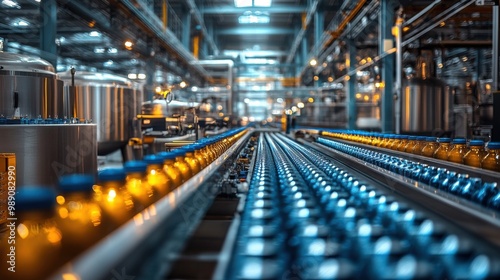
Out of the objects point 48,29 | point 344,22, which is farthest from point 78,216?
point 344,22

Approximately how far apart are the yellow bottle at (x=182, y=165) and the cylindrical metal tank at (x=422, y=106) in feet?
16.4

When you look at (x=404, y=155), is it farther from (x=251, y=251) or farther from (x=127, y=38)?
(x=127, y=38)

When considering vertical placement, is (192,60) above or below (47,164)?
above

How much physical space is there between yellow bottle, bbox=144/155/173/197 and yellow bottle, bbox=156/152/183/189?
0.07 ft

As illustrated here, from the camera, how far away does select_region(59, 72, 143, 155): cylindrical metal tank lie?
17.8 ft

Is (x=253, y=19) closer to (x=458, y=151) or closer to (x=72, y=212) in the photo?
(x=458, y=151)

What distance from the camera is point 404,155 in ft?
6.88

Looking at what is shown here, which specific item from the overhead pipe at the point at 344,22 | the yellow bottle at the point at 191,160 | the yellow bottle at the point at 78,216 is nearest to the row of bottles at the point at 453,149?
the yellow bottle at the point at 191,160

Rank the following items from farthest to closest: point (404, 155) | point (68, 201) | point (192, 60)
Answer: point (192, 60) → point (404, 155) → point (68, 201)

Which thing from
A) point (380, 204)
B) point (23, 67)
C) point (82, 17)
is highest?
point (82, 17)

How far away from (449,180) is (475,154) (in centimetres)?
43

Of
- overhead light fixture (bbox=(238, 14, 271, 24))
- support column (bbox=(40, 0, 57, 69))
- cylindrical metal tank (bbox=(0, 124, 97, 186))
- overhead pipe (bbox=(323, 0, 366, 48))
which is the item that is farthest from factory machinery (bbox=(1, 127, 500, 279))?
overhead light fixture (bbox=(238, 14, 271, 24))

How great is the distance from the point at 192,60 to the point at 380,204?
10820 mm

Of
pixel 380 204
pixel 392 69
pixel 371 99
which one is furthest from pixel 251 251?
pixel 371 99
